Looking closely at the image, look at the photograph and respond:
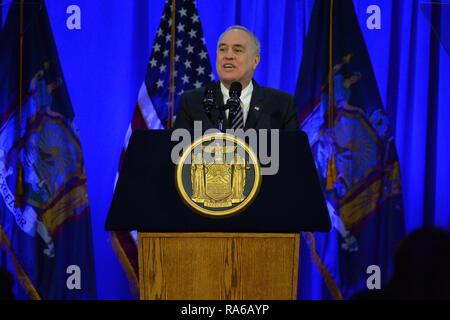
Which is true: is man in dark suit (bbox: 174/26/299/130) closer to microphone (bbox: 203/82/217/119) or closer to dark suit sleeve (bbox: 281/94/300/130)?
dark suit sleeve (bbox: 281/94/300/130)

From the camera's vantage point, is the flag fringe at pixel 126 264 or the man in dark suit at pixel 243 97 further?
the flag fringe at pixel 126 264

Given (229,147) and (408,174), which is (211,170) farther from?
(408,174)

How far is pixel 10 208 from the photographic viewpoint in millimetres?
4195

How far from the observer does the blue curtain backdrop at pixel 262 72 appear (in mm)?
4309

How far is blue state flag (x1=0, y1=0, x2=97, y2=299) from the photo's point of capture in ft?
13.8

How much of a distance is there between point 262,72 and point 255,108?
166cm

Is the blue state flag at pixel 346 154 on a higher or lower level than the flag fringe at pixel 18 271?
higher

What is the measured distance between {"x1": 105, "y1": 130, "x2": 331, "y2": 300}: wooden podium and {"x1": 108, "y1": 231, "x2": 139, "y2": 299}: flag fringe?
93.5 inches

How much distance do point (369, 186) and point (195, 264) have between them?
273cm

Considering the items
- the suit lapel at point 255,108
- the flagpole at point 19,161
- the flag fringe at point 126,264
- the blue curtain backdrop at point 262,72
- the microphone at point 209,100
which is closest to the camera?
the microphone at point 209,100

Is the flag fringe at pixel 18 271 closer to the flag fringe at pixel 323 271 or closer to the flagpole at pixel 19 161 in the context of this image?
the flagpole at pixel 19 161

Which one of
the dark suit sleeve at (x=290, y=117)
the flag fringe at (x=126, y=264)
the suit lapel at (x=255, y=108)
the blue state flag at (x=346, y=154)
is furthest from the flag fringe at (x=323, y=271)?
the suit lapel at (x=255, y=108)

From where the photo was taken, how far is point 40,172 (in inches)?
166

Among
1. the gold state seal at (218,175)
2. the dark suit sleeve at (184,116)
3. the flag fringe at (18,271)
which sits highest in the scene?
the dark suit sleeve at (184,116)
